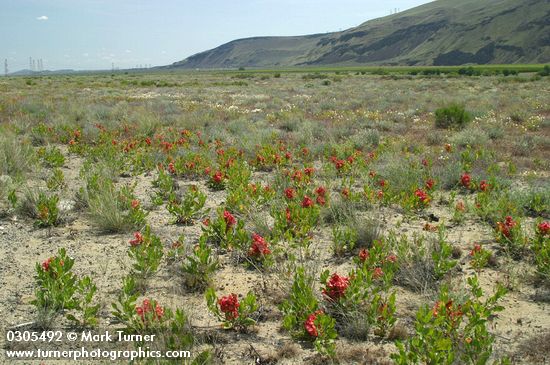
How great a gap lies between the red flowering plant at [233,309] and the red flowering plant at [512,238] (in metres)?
2.83

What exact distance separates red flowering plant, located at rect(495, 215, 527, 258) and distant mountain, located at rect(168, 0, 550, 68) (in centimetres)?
11706

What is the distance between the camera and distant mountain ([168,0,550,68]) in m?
110

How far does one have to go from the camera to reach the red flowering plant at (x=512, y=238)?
4484 millimetres

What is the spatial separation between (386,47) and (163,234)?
6546 inches

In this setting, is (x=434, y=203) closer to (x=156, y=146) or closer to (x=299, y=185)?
(x=299, y=185)

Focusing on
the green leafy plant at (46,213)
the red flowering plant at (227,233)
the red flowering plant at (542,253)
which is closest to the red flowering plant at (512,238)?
the red flowering plant at (542,253)

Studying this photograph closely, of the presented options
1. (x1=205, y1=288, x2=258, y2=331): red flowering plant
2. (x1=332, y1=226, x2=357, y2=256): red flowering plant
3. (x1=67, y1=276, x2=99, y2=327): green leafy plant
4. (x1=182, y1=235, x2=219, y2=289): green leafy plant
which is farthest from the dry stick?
(x1=332, y1=226, x2=357, y2=256): red flowering plant

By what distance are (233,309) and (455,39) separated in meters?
148

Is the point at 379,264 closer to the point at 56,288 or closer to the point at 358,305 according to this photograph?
the point at 358,305

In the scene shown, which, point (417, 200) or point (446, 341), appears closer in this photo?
point (446, 341)

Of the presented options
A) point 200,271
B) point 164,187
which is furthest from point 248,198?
point 200,271

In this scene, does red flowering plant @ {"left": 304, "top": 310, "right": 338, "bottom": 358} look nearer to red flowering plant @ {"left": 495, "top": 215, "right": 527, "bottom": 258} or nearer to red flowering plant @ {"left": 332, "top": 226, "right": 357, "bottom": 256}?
red flowering plant @ {"left": 332, "top": 226, "right": 357, "bottom": 256}

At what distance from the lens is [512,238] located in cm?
455

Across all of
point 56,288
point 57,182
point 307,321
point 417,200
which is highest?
point 57,182
